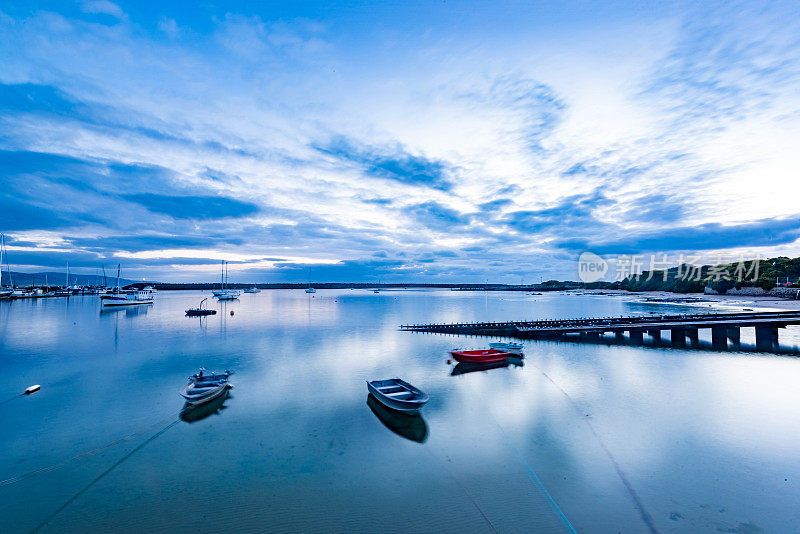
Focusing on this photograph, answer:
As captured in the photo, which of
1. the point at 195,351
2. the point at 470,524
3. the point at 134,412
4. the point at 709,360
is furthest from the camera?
the point at 195,351

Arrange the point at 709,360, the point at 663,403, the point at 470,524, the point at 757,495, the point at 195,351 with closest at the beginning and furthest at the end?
the point at 470,524 → the point at 757,495 → the point at 663,403 → the point at 709,360 → the point at 195,351

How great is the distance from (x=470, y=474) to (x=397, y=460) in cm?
277

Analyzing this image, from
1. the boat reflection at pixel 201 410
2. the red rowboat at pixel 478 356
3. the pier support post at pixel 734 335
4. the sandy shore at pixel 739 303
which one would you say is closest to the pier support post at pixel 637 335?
the pier support post at pixel 734 335

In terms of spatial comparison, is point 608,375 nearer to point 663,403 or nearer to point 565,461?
point 663,403

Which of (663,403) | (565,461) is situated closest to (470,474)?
(565,461)

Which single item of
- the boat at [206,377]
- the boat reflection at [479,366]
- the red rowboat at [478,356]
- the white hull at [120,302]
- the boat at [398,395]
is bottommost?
the boat reflection at [479,366]

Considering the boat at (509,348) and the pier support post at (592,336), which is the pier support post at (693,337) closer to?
the pier support post at (592,336)

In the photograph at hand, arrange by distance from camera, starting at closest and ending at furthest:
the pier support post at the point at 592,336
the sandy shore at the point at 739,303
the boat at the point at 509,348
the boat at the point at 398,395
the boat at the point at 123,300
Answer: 1. the boat at the point at 398,395
2. the boat at the point at 509,348
3. the pier support post at the point at 592,336
4. the sandy shore at the point at 739,303
5. the boat at the point at 123,300

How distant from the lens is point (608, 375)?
25422mm

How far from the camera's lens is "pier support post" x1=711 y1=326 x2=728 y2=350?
121 feet

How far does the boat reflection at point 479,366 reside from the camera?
Result: 26.9m

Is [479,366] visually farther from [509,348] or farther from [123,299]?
[123,299]

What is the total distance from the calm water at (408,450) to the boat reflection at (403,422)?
0.13 metres

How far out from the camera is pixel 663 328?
40531mm
